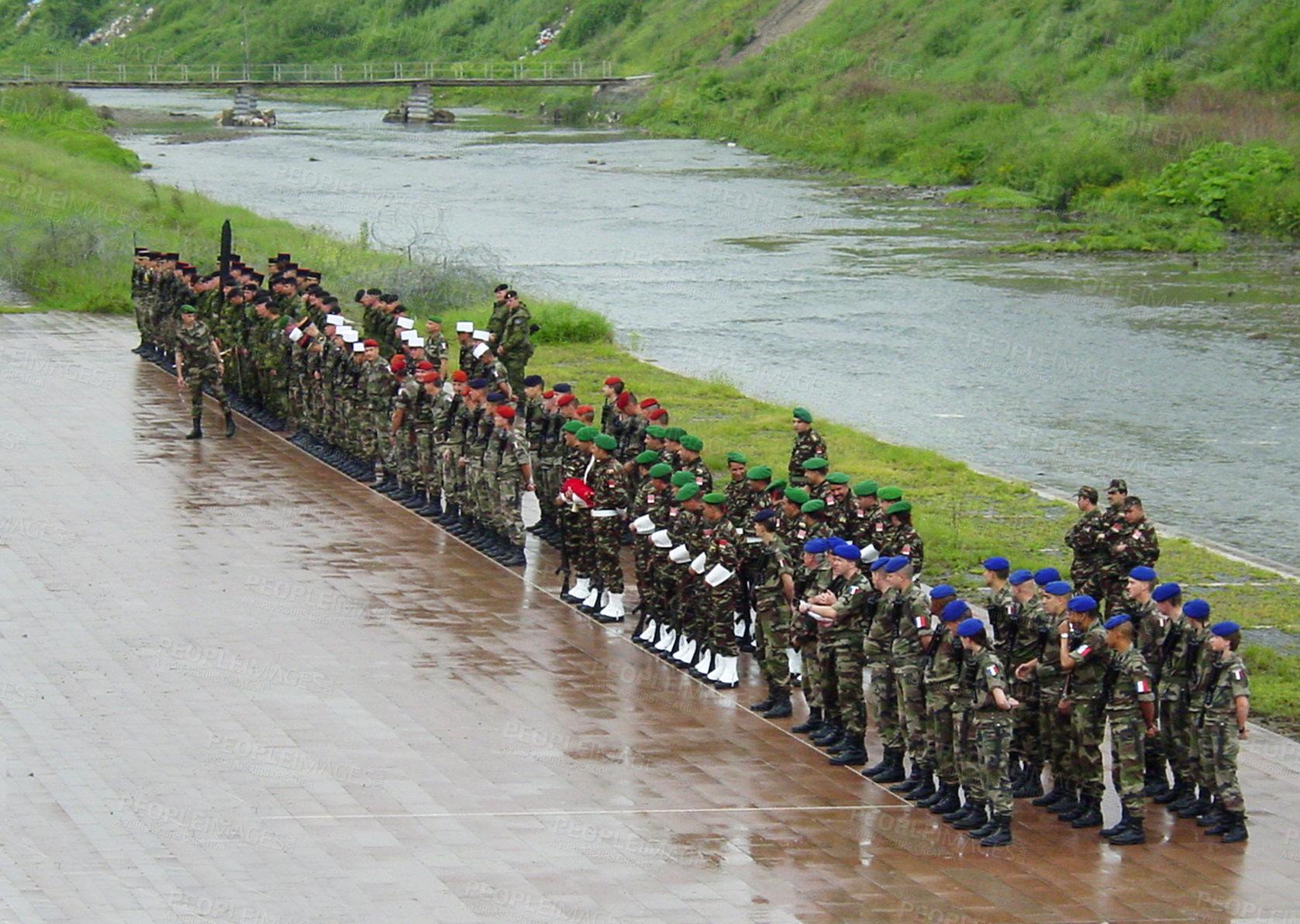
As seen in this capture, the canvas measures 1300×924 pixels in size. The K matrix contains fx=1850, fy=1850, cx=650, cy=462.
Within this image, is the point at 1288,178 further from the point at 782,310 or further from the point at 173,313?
the point at 173,313

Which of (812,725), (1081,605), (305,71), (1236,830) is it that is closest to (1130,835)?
(1236,830)

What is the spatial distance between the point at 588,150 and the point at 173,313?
135 ft

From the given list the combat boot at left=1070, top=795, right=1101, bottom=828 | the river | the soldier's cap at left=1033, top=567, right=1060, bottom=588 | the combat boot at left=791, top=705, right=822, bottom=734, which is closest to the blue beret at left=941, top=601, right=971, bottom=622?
the soldier's cap at left=1033, top=567, right=1060, bottom=588

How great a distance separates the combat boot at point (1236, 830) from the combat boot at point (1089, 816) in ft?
2.22

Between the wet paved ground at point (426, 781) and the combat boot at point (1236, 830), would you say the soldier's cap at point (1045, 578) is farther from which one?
the combat boot at point (1236, 830)

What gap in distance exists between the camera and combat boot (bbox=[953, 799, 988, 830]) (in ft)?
33.3

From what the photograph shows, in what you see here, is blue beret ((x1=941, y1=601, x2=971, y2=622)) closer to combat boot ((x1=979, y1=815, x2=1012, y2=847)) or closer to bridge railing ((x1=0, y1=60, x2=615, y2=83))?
combat boot ((x1=979, y1=815, x2=1012, y2=847))

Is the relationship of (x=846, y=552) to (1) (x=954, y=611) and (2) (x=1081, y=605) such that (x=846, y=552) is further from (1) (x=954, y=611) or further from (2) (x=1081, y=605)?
(2) (x=1081, y=605)

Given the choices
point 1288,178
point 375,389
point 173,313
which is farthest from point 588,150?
point 375,389

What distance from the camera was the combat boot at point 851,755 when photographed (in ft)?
36.4

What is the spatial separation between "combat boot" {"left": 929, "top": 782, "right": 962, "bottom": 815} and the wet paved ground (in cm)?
9

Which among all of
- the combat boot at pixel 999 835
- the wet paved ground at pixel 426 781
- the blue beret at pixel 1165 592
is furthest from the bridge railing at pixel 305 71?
the combat boot at pixel 999 835

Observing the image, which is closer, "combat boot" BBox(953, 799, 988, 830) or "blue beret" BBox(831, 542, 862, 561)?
"combat boot" BBox(953, 799, 988, 830)

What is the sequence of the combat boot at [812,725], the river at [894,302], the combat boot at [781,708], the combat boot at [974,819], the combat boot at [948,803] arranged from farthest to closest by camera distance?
the river at [894,302]
the combat boot at [781,708]
the combat boot at [812,725]
the combat boot at [948,803]
the combat boot at [974,819]
